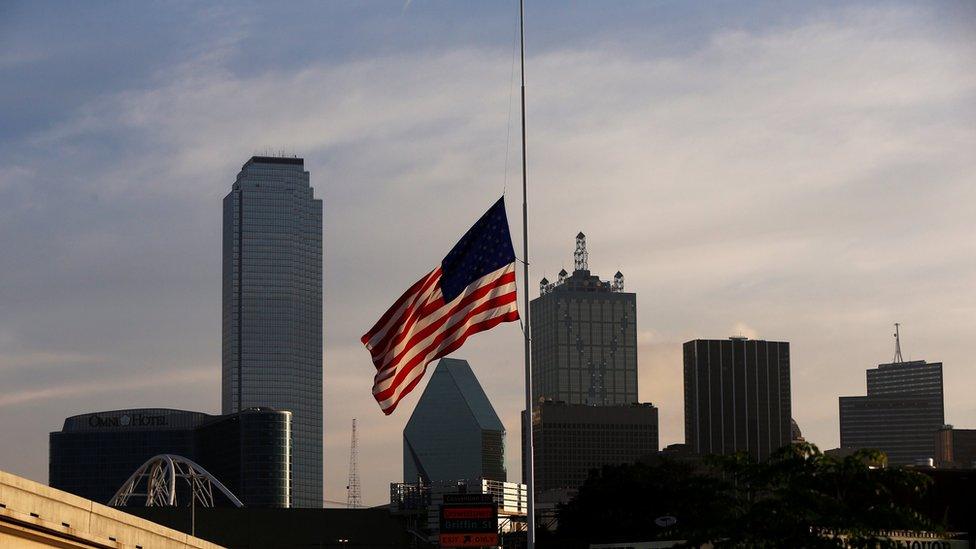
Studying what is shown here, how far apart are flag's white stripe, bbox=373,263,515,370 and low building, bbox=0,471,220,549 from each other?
10415 mm

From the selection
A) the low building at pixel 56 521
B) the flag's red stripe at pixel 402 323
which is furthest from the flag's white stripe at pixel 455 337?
the low building at pixel 56 521

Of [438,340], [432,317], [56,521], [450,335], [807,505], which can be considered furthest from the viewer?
[56,521]

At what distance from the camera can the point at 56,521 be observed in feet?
148

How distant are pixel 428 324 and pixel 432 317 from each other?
21 cm

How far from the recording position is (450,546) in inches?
3191

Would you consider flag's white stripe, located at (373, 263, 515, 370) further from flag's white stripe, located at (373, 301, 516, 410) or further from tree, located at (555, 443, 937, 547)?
tree, located at (555, 443, 937, 547)

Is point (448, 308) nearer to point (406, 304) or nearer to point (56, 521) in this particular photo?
point (406, 304)

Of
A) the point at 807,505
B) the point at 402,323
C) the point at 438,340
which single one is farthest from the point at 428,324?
the point at 807,505

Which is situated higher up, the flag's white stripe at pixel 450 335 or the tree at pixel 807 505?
the flag's white stripe at pixel 450 335

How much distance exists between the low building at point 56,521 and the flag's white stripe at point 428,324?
10.6 m

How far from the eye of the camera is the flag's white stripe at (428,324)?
40.3 metres

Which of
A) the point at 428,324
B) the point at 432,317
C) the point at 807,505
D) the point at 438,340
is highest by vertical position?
the point at 432,317

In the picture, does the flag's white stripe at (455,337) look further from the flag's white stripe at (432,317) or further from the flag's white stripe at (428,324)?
the flag's white stripe at (432,317)

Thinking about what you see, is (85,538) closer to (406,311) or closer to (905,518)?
(406,311)
